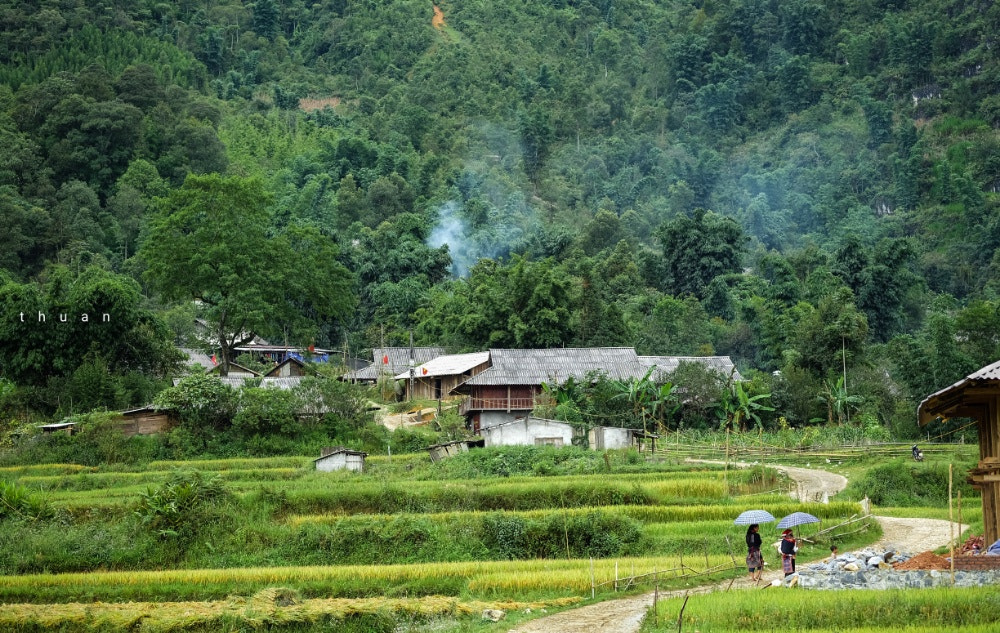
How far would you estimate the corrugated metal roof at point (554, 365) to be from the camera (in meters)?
43.7

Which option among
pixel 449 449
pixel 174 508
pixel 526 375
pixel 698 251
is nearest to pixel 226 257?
pixel 526 375

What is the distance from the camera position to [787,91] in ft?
362

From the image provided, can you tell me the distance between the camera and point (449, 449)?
35906 mm

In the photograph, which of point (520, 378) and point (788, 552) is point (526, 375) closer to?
point (520, 378)

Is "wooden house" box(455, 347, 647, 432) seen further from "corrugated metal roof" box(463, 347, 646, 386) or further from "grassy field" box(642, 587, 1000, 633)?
"grassy field" box(642, 587, 1000, 633)

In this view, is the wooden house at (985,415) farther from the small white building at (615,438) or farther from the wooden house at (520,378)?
the wooden house at (520,378)

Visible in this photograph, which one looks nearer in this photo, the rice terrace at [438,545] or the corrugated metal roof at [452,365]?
the rice terrace at [438,545]

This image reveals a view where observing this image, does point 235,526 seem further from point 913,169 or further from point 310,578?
point 913,169

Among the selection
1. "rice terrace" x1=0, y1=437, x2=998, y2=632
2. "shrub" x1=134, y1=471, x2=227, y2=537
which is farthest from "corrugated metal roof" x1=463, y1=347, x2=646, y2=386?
"shrub" x1=134, y1=471, x2=227, y2=537

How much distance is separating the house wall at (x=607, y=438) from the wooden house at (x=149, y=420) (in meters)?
14.5

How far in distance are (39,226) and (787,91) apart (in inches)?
2891

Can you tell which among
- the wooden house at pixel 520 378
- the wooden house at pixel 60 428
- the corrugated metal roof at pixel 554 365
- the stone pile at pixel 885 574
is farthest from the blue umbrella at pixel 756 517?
the wooden house at pixel 60 428

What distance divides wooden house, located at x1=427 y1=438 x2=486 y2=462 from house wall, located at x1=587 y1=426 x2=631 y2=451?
4483 mm

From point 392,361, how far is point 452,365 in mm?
8831
